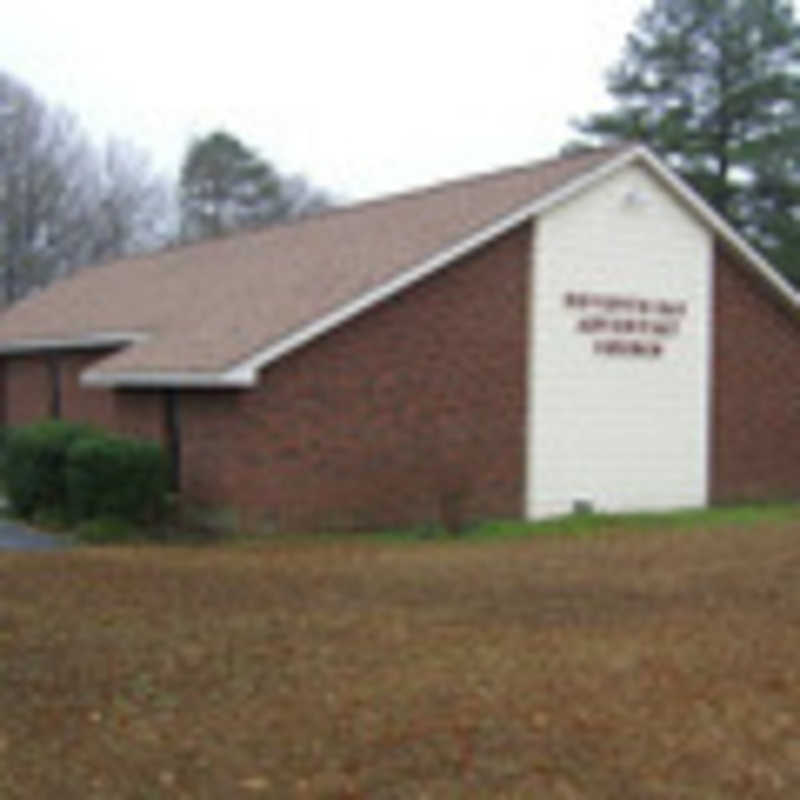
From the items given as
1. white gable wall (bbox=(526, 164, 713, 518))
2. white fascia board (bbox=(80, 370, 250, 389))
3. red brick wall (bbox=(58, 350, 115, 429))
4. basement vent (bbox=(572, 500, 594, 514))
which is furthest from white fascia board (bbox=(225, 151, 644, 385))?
red brick wall (bbox=(58, 350, 115, 429))

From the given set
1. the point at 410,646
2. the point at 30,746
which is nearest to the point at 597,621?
the point at 410,646

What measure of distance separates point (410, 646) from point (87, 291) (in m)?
20.9

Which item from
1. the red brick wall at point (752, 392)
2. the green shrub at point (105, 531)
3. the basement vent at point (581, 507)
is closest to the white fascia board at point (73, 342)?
the green shrub at point (105, 531)

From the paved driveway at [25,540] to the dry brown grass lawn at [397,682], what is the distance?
2.66 meters

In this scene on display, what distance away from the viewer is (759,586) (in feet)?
37.2

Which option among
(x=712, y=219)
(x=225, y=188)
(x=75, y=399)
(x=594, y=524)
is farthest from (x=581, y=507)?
(x=225, y=188)

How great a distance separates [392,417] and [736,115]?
1018 inches

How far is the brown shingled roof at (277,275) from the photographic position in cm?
1680

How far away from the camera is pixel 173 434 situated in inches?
685

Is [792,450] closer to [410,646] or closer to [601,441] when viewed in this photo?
[601,441]

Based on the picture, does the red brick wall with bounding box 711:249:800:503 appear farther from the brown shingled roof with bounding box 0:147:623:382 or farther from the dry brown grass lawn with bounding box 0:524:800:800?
the dry brown grass lawn with bounding box 0:524:800:800

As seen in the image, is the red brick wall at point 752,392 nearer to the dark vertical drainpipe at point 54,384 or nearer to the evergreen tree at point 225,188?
the dark vertical drainpipe at point 54,384

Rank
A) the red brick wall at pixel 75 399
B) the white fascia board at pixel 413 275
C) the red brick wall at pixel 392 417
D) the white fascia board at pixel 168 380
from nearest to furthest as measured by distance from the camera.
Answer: the white fascia board at pixel 168 380 < the white fascia board at pixel 413 275 < the red brick wall at pixel 392 417 < the red brick wall at pixel 75 399

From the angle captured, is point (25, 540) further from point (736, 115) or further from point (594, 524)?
point (736, 115)
